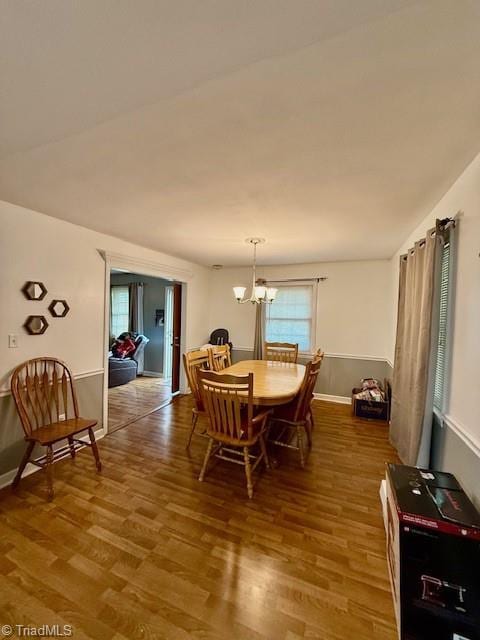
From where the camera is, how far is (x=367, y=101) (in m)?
1.10

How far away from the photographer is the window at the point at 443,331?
1.87m

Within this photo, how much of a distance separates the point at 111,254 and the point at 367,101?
2.89m

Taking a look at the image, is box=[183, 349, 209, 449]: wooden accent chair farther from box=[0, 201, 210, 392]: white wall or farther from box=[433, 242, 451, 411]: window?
box=[433, 242, 451, 411]: window

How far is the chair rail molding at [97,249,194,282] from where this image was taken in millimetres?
3160

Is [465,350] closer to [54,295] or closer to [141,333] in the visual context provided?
[54,295]

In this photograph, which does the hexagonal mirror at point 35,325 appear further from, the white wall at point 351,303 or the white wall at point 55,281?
the white wall at point 351,303

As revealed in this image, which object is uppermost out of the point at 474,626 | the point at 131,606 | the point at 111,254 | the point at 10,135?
the point at 10,135

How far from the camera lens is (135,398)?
4.62 meters

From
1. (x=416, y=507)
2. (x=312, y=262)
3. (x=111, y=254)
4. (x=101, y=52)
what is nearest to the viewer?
(x=101, y=52)

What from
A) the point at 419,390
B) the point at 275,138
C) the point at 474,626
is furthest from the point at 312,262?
the point at 474,626

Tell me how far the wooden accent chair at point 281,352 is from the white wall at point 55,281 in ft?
7.70

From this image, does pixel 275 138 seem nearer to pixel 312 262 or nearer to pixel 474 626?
pixel 474 626

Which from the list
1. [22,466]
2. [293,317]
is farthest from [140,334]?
[22,466]

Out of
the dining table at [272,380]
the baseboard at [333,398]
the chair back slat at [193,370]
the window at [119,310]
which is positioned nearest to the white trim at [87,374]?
the chair back slat at [193,370]
